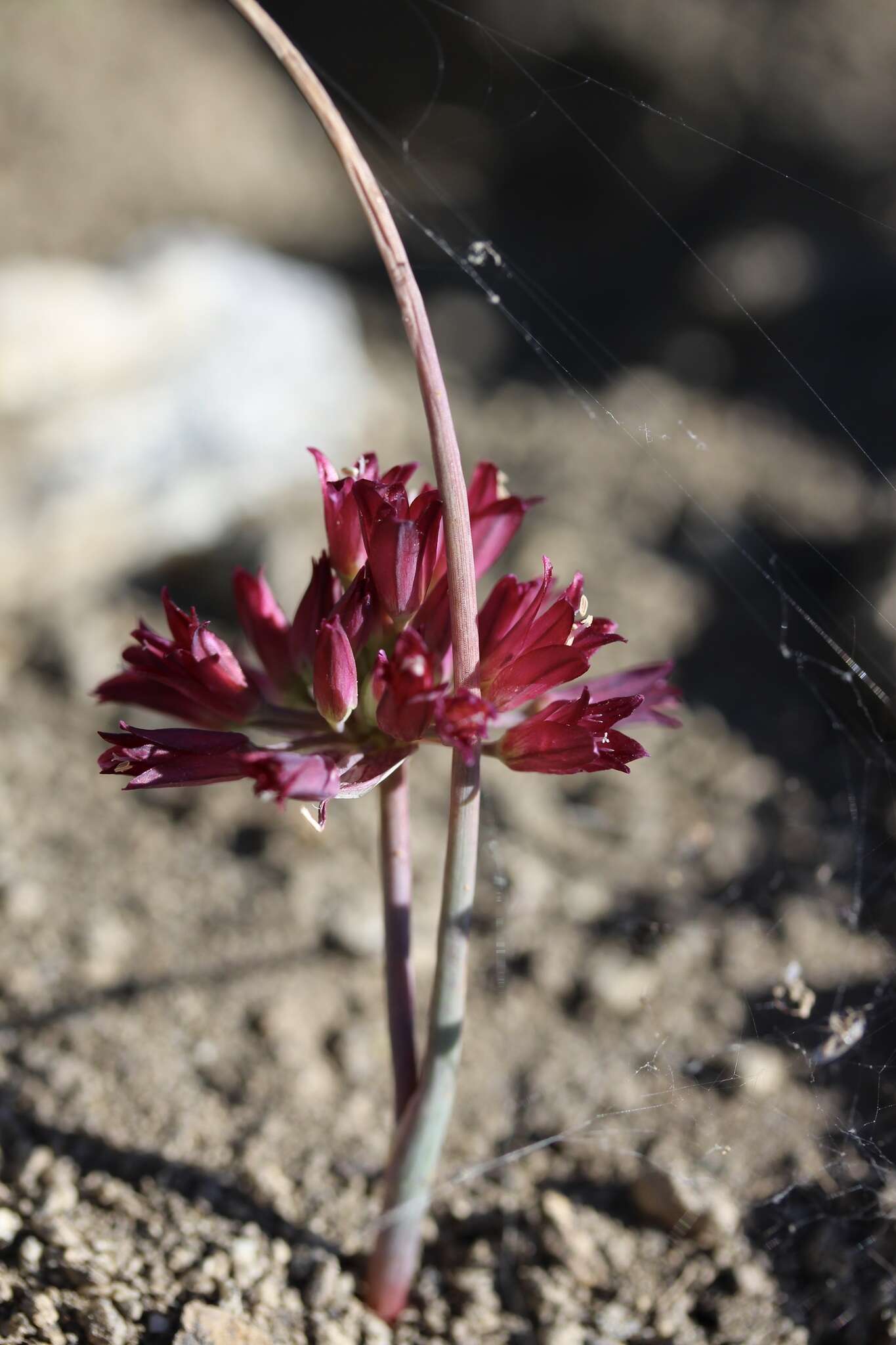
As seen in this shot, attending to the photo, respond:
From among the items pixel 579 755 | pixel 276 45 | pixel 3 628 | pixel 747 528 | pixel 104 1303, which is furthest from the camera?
pixel 747 528

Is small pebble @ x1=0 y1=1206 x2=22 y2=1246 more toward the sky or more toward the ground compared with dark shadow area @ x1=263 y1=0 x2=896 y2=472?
more toward the ground

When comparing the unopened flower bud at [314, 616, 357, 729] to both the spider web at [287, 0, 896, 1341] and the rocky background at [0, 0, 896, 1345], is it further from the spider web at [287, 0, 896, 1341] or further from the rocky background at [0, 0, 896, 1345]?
the rocky background at [0, 0, 896, 1345]

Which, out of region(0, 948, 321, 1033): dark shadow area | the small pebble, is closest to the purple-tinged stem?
the small pebble

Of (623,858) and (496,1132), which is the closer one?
(496,1132)

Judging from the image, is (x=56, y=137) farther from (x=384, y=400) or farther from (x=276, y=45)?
(x=276, y=45)

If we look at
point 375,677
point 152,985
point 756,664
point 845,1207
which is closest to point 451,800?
point 375,677

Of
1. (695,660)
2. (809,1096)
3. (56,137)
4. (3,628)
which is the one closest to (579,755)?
(809,1096)
